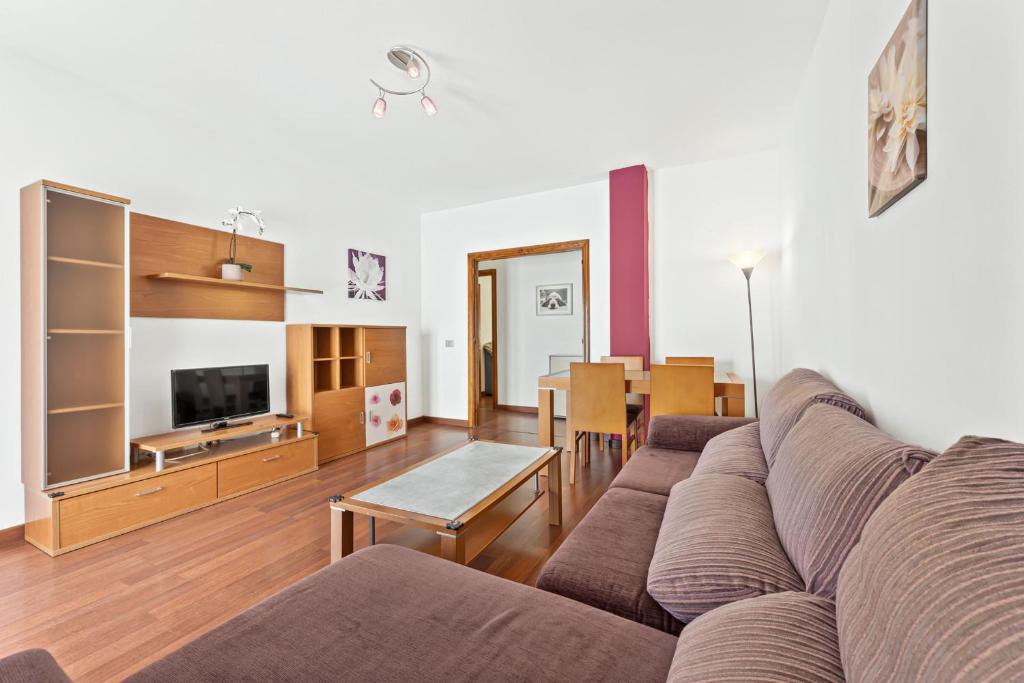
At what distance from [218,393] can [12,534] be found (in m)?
1.17

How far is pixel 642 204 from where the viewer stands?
4031 millimetres

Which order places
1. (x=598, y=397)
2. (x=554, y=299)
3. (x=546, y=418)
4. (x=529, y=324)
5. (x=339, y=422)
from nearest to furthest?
1. (x=598, y=397)
2. (x=546, y=418)
3. (x=339, y=422)
4. (x=554, y=299)
5. (x=529, y=324)

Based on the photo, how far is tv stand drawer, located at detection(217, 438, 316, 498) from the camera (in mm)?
2818

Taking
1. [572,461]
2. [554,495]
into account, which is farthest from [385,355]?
[554,495]

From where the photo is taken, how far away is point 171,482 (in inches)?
100

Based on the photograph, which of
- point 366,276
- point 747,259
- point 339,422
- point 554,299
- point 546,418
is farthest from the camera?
point 554,299

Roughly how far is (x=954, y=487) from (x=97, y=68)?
3.97 m

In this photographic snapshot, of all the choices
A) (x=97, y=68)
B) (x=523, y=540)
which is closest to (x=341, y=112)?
(x=97, y=68)

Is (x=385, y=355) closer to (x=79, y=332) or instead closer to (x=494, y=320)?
(x=494, y=320)

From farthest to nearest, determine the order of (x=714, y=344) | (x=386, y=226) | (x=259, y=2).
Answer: (x=386, y=226)
(x=714, y=344)
(x=259, y=2)

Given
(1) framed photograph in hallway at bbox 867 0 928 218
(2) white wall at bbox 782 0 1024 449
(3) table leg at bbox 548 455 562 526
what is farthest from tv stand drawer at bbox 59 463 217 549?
(1) framed photograph in hallway at bbox 867 0 928 218

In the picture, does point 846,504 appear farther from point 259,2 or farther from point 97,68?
point 97,68

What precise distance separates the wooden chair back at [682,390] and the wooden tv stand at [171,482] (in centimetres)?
270

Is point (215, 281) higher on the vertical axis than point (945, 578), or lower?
higher
